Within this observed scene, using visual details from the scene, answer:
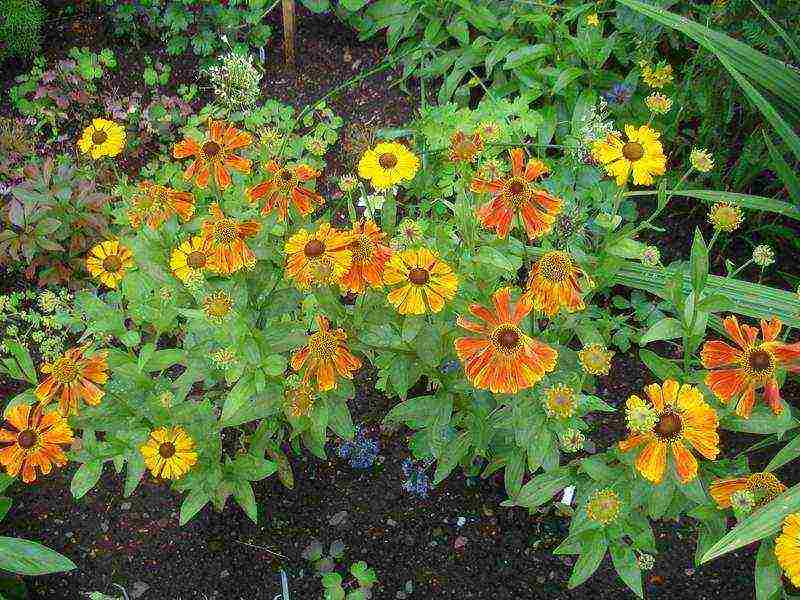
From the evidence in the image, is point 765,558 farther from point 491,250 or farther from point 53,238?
point 53,238

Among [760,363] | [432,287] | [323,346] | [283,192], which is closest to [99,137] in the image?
[283,192]

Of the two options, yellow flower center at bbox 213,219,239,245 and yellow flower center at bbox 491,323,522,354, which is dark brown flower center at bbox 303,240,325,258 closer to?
yellow flower center at bbox 213,219,239,245

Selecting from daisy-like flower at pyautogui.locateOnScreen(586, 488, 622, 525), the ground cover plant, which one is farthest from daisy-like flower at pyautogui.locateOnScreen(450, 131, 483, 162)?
daisy-like flower at pyautogui.locateOnScreen(586, 488, 622, 525)

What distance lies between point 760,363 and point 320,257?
70cm

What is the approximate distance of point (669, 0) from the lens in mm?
2164

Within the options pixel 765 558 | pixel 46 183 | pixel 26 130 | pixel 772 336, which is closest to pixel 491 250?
pixel 772 336

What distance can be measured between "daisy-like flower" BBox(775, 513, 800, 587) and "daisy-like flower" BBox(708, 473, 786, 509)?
0.13 metres

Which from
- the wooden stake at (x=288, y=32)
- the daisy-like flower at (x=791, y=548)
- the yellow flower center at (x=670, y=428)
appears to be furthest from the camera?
the wooden stake at (x=288, y=32)

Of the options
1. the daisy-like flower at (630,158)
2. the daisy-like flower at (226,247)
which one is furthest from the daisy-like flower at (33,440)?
the daisy-like flower at (630,158)

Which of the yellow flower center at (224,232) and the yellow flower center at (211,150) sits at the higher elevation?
the yellow flower center at (211,150)

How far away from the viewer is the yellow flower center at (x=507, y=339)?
1.16 m

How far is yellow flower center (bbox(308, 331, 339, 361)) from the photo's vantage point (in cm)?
127

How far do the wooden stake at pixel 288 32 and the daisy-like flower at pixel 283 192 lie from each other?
4.58ft

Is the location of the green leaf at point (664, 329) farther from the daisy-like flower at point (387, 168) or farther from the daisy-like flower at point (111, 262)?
the daisy-like flower at point (111, 262)
